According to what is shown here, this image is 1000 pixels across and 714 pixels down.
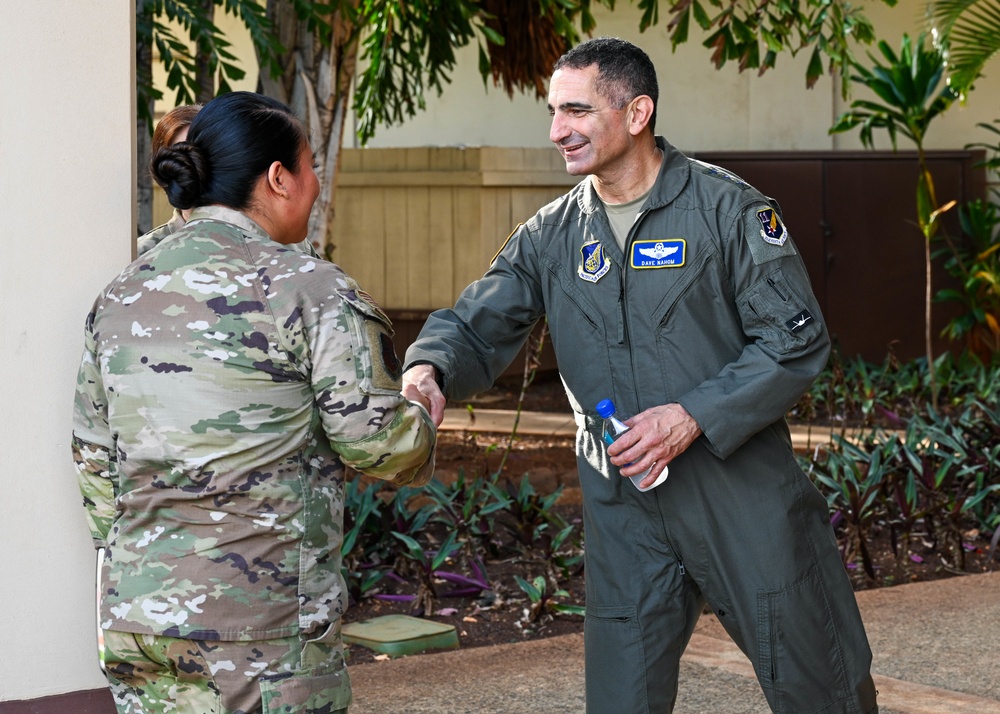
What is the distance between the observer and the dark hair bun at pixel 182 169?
2314 millimetres

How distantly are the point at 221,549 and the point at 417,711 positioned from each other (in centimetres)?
201

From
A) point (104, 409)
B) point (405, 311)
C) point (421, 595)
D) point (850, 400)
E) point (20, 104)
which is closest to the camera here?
point (104, 409)

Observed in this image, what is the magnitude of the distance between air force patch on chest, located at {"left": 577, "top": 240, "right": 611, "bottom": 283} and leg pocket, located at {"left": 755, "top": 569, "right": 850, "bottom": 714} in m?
0.81

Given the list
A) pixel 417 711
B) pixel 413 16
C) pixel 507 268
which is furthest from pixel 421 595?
pixel 413 16

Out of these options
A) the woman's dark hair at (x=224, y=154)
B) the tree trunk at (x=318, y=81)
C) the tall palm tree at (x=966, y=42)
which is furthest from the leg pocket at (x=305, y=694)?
the tall palm tree at (x=966, y=42)

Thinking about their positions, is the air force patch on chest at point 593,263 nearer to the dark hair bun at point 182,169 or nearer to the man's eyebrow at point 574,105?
the man's eyebrow at point 574,105

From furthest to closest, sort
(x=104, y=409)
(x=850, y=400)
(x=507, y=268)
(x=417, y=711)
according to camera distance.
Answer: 1. (x=850, y=400)
2. (x=417, y=711)
3. (x=507, y=268)
4. (x=104, y=409)

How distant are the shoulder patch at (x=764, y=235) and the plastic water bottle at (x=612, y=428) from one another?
46cm

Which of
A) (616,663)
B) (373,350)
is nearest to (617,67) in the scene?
(373,350)

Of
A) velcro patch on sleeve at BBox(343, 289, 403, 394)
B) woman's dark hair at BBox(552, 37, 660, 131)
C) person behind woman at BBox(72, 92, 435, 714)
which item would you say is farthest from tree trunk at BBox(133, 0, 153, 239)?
velcro patch on sleeve at BBox(343, 289, 403, 394)

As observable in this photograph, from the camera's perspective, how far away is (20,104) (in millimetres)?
3051

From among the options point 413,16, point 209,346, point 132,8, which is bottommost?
point 209,346

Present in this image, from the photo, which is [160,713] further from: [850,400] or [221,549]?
[850,400]

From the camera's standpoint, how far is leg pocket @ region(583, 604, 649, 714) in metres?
3.04
